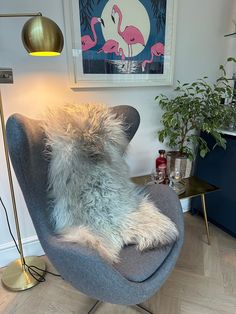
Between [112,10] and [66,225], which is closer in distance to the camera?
[66,225]

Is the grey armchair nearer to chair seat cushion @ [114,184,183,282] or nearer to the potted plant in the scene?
chair seat cushion @ [114,184,183,282]

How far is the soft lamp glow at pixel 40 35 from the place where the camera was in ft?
3.05

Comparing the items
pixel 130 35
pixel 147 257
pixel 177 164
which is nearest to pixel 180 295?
pixel 147 257

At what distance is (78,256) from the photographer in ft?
2.78

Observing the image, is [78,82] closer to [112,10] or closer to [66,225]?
[112,10]

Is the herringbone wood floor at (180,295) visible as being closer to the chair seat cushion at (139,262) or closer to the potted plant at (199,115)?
the chair seat cushion at (139,262)

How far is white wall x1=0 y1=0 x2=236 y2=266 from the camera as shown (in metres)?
1.31

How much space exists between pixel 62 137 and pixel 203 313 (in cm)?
118

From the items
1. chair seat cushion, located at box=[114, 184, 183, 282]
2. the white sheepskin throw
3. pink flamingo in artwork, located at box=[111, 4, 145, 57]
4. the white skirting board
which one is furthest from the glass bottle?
the white skirting board

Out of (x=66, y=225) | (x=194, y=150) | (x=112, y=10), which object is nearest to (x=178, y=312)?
(x=66, y=225)

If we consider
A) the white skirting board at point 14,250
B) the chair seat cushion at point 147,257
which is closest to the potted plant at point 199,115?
the chair seat cushion at point 147,257

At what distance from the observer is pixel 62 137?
1060 mm

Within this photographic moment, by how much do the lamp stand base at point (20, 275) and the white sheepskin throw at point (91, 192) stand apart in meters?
0.66

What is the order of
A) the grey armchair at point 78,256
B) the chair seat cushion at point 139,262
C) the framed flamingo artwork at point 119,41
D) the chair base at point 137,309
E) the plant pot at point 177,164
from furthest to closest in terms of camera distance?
the plant pot at point 177,164, the framed flamingo artwork at point 119,41, the chair base at point 137,309, the chair seat cushion at point 139,262, the grey armchair at point 78,256
